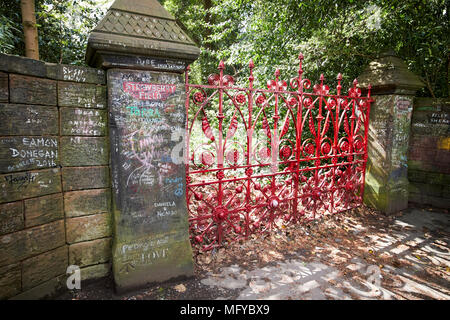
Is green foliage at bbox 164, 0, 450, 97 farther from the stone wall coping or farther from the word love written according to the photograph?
the stone wall coping

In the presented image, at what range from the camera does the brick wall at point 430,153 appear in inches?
207

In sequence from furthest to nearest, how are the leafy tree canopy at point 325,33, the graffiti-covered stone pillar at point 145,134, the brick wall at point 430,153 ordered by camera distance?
the brick wall at point 430,153, the leafy tree canopy at point 325,33, the graffiti-covered stone pillar at point 145,134

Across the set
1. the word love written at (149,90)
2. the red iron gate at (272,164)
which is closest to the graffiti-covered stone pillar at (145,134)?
the word love written at (149,90)

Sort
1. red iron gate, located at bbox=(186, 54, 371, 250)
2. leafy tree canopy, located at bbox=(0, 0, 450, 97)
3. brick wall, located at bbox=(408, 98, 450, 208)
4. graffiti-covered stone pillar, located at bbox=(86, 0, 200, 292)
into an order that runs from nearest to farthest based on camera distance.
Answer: graffiti-covered stone pillar, located at bbox=(86, 0, 200, 292)
red iron gate, located at bbox=(186, 54, 371, 250)
leafy tree canopy, located at bbox=(0, 0, 450, 97)
brick wall, located at bbox=(408, 98, 450, 208)

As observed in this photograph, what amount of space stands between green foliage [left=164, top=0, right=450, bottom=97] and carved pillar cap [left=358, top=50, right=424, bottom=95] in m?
0.32

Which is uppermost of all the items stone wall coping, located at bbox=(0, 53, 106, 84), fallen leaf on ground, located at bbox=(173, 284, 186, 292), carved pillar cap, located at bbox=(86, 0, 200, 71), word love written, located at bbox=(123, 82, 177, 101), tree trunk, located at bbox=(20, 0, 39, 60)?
tree trunk, located at bbox=(20, 0, 39, 60)

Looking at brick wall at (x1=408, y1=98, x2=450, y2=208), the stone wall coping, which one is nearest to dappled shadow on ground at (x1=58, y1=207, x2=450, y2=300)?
brick wall at (x1=408, y1=98, x2=450, y2=208)

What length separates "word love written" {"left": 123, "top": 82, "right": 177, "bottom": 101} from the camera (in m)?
2.54

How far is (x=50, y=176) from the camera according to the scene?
7.80ft

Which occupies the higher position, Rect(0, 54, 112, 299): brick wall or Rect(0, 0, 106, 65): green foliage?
Rect(0, 0, 106, 65): green foliage

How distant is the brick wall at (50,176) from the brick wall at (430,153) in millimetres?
5884

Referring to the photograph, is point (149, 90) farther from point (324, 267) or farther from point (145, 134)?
point (324, 267)

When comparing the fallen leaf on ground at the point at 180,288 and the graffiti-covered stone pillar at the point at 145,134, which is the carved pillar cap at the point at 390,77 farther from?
the fallen leaf on ground at the point at 180,288

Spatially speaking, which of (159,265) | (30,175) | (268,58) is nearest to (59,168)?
(30,175)
